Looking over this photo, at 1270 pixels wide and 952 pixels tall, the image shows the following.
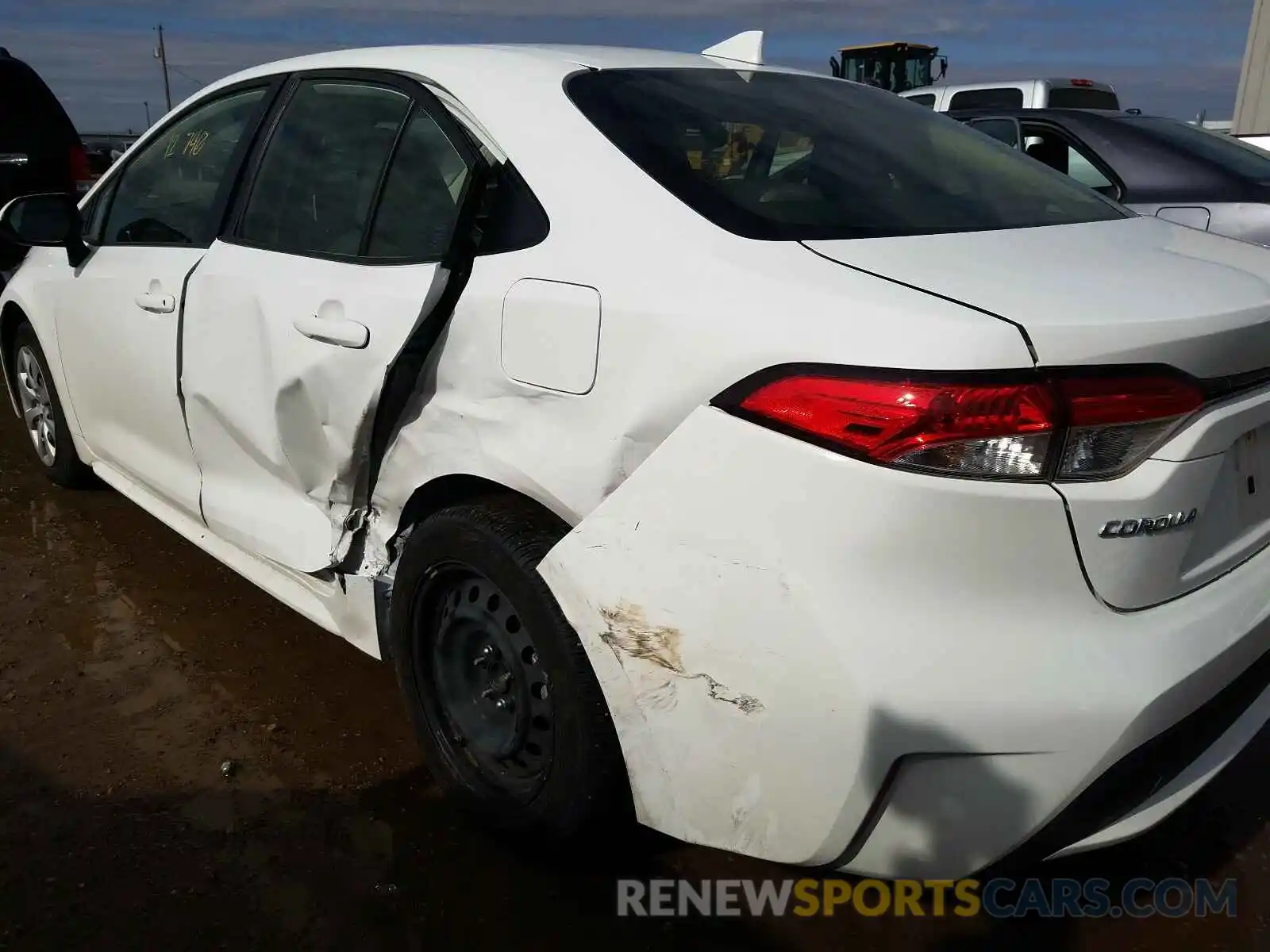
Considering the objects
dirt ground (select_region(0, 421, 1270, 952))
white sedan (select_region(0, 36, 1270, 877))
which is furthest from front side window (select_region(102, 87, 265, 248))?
dirt ground (select_region(0, 421, 1270, 952))

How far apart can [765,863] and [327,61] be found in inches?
88.0

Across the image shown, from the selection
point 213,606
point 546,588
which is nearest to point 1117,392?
point 546,588

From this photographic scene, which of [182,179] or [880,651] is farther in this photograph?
[182,179]

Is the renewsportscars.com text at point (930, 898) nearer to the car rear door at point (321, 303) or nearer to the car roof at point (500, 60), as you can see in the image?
the car rear door at point (321, 303)

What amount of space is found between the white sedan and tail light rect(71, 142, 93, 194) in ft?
18.1

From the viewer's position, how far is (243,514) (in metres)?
2.82

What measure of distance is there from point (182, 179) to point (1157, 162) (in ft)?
15.3

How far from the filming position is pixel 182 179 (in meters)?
3.12

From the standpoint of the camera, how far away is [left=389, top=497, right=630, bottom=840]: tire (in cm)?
193

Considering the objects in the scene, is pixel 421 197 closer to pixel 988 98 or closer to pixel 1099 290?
pixel 1099 290

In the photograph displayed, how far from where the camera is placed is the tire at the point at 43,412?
4.02 metres

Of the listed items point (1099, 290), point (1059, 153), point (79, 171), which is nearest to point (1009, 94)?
point (1059, 153)

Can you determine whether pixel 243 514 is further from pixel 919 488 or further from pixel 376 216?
pixel 919 488

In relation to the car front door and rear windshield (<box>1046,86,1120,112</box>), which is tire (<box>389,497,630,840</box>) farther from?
rear windshield (<box>1046,86,1120,112</box>)
